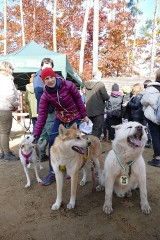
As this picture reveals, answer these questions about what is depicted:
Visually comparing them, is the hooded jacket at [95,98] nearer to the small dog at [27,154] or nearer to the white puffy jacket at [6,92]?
the white puffy jacket at [6,92]

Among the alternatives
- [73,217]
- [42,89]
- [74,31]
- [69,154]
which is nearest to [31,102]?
[42,89]

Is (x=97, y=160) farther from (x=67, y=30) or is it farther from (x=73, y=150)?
(x=67, y=30)

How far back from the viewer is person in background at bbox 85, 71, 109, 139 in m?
5.41

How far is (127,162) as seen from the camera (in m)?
2.61

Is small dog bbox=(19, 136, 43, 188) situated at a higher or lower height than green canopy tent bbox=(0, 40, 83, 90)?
lower

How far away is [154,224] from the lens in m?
2.45

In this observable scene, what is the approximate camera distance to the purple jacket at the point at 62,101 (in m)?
2.99

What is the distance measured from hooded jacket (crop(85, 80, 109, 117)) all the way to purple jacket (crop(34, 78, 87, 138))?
217 centimetres

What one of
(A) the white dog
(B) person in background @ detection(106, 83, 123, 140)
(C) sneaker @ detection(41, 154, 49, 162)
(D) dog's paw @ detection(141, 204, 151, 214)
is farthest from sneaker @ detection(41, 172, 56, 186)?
(B) person in background @ detection(106, 83, 123, 140)

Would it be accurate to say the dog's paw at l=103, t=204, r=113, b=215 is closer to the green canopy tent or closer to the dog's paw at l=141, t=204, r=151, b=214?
the dog's paw at l=141, t=204, r=151, b=214

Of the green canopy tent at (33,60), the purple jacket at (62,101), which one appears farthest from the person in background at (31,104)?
the green canopy tent at (33,60)

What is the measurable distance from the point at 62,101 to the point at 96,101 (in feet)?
8.07

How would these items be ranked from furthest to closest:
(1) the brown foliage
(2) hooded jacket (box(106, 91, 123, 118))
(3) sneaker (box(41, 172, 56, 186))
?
1. (1) the brown foliage
2. (2) hooded jacket (box(106, 91, 123, 118))
3. (3) sneaker (box(41, 172, 56, 186))

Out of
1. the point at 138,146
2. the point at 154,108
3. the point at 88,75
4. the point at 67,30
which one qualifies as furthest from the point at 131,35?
A: the point at 138,146
